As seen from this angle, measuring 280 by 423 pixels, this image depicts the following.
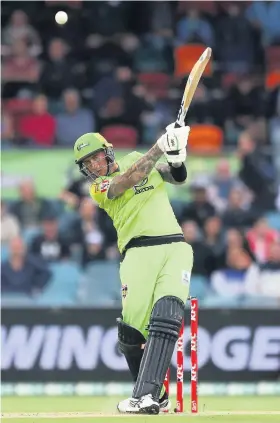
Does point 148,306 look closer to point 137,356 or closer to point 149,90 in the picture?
point 137,356

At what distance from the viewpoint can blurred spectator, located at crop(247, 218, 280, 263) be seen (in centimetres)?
1338

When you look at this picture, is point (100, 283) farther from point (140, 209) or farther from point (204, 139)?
point (140, 209)

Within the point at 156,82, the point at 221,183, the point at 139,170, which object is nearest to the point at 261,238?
the point at 221,183

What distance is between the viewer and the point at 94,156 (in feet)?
26.1

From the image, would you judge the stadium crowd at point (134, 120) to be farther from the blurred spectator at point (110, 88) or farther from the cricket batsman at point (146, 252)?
the cricket batsman at point (146, 252)

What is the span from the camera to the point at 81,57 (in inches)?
649

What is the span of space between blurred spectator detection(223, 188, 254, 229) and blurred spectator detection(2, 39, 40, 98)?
143 inches

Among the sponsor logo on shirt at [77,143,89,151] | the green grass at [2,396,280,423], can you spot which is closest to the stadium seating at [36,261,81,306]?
the green grass at [2,396,280,423]

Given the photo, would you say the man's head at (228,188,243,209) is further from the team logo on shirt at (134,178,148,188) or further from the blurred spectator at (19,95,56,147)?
the team logo on shirt at (134,178,148,188)

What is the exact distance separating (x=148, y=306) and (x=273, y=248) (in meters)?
5.63

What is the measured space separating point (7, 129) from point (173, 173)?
24.3ft

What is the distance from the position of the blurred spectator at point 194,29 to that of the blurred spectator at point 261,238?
3.88m

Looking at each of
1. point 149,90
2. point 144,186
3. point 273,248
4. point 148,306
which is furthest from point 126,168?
point 149,90

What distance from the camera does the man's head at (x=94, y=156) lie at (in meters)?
7.91
